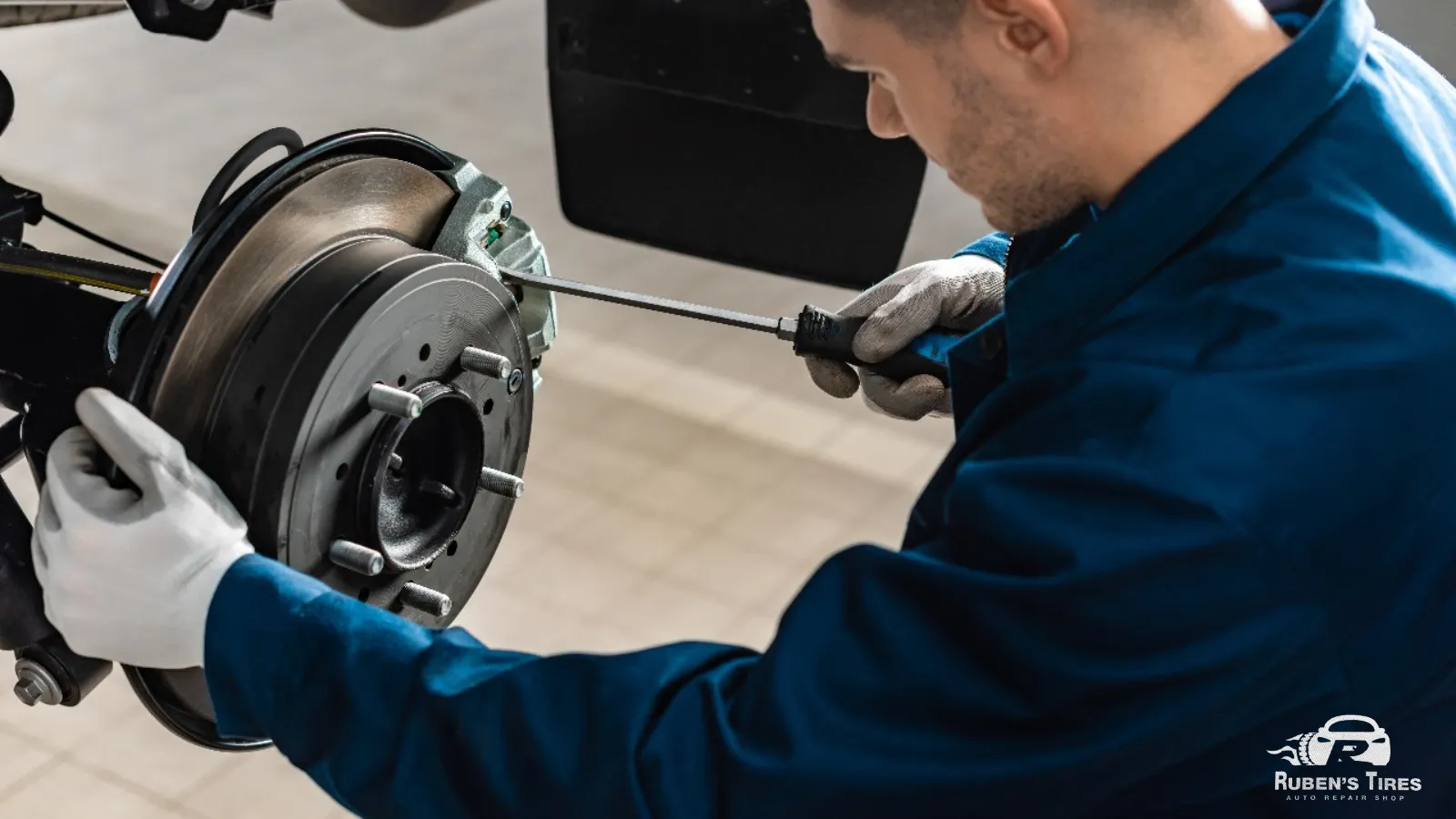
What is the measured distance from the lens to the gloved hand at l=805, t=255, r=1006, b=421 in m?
1.04

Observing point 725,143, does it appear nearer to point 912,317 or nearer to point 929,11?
point 912,317

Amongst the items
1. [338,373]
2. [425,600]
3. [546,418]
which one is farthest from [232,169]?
[546,418]

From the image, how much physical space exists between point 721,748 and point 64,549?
0.37 metres

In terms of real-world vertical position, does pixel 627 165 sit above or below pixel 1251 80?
below

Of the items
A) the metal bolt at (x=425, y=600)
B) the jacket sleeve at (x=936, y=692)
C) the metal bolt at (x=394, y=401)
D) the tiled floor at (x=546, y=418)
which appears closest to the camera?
the jacket sleeve at (x=936, y=692)

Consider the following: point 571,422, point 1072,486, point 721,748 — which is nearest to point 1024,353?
point 1072,486

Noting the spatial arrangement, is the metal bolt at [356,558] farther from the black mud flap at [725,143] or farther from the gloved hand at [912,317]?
the black mud flap at [725,143]

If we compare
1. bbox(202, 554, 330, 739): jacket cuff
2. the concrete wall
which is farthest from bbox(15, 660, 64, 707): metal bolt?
the concrete wall

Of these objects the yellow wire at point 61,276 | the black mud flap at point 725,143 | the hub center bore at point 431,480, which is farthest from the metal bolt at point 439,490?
the black mud flap at point 725,143

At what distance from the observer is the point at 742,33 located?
55.3 inches

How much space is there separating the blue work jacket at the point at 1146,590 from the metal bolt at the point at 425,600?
8.9 inches

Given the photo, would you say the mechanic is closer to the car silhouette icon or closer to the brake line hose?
the car silhouette icon

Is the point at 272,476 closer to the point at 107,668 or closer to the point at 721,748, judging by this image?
the point at 107,668

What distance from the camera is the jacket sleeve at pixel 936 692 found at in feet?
1.99
